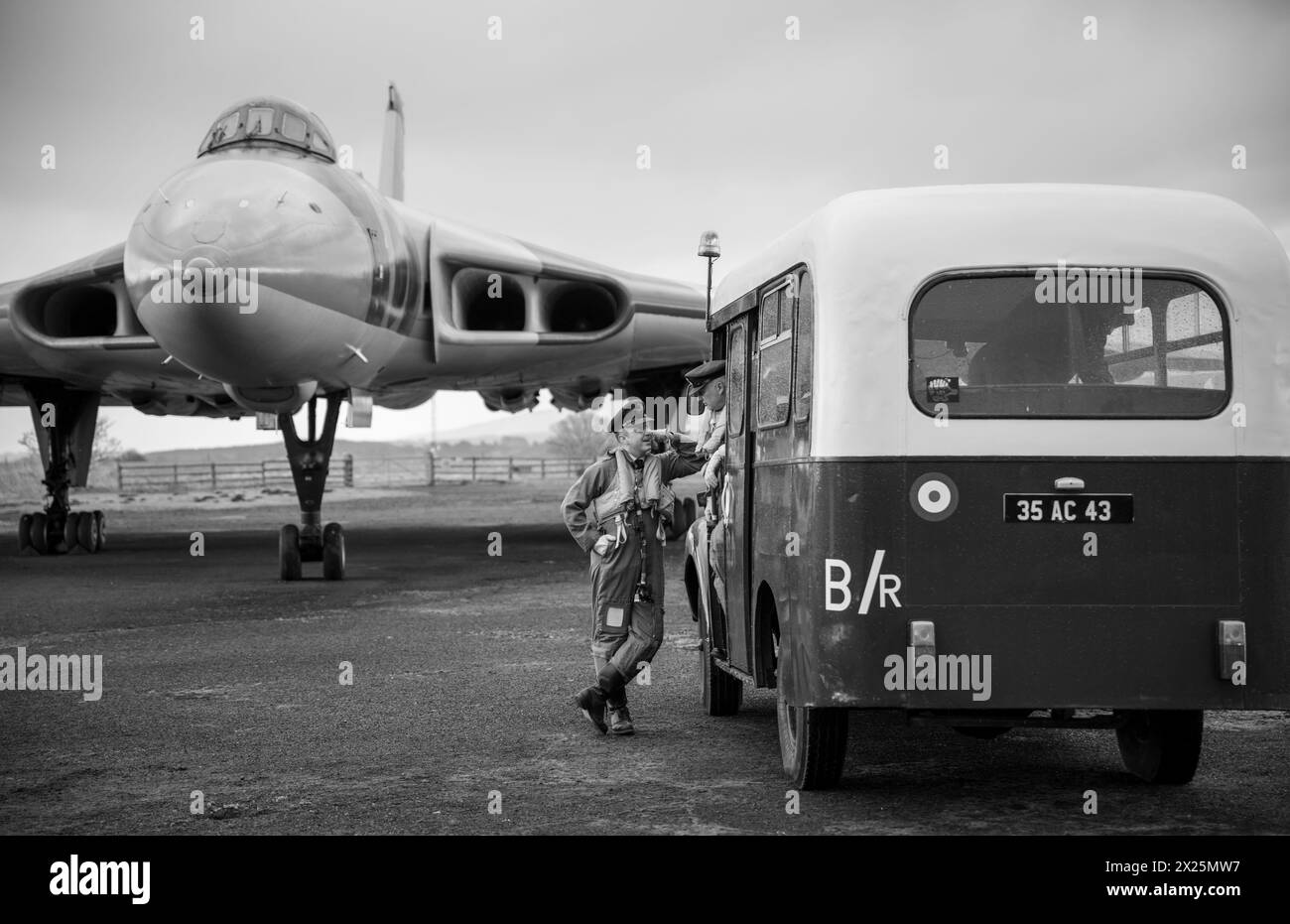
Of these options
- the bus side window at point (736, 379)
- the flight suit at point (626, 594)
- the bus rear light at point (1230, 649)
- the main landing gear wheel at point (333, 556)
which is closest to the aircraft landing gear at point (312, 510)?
the main landing gear wheel at point (333, 556)

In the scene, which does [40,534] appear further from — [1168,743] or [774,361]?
[1168,743]

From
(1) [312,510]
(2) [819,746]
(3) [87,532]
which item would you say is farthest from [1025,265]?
(3) [87,532]

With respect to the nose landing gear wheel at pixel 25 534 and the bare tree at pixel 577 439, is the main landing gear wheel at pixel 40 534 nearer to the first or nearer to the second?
the nose landing gear wheel at pixel 25 534

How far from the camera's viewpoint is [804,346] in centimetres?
641

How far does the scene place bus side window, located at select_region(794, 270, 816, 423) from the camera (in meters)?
6.26

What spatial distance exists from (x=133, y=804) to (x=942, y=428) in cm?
384

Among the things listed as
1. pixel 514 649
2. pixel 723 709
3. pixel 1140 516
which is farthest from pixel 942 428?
pixel 514 649

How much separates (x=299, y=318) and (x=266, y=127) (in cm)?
264

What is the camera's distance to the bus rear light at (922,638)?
5.82m

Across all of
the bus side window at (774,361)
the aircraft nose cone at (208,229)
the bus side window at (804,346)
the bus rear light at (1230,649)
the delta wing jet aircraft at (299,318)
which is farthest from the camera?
the delta wing jet aircraft at (299,318)

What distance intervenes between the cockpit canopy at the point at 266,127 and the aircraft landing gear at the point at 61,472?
8.24 m

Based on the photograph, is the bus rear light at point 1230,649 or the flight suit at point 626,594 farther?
the flight suit at point 626,594

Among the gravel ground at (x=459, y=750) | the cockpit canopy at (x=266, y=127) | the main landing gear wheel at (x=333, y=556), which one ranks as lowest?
the gravel ground at (x=459, y=750)
